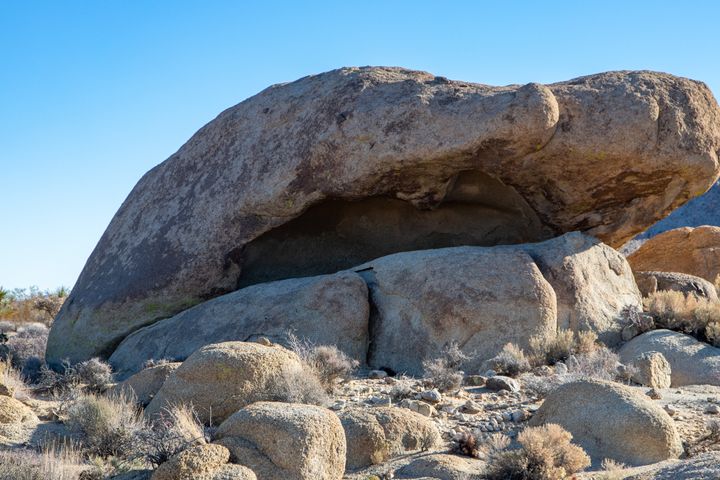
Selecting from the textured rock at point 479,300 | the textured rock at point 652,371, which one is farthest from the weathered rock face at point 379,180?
the textured rock at point 652,371

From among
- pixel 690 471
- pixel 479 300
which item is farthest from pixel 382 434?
pixel 479 300

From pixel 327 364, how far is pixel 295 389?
1.58 metres

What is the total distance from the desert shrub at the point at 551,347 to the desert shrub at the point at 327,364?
6.55 ft

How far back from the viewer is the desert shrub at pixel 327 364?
8.03m

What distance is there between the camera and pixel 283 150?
1166 cm

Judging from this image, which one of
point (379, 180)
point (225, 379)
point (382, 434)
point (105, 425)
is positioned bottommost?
point (382, 434)

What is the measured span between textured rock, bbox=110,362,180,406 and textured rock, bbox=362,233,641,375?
2.72 meters

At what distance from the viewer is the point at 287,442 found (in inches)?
208

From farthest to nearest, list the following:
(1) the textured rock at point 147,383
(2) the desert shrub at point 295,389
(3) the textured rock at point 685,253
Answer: (3) the textured rock at point 685,253
(1) the textured rock at point 147,383
(2) the desert shrub at point 295,389

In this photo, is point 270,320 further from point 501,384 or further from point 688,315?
point 688,315

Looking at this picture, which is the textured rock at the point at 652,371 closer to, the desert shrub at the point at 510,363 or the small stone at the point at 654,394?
the small stone at the point at 654,394

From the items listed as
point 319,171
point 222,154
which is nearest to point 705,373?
point 319,171

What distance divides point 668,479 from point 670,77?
7822 mm

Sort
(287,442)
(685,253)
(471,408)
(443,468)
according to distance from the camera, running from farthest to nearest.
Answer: (685,253), (471,408), (443,468), (287,442)
